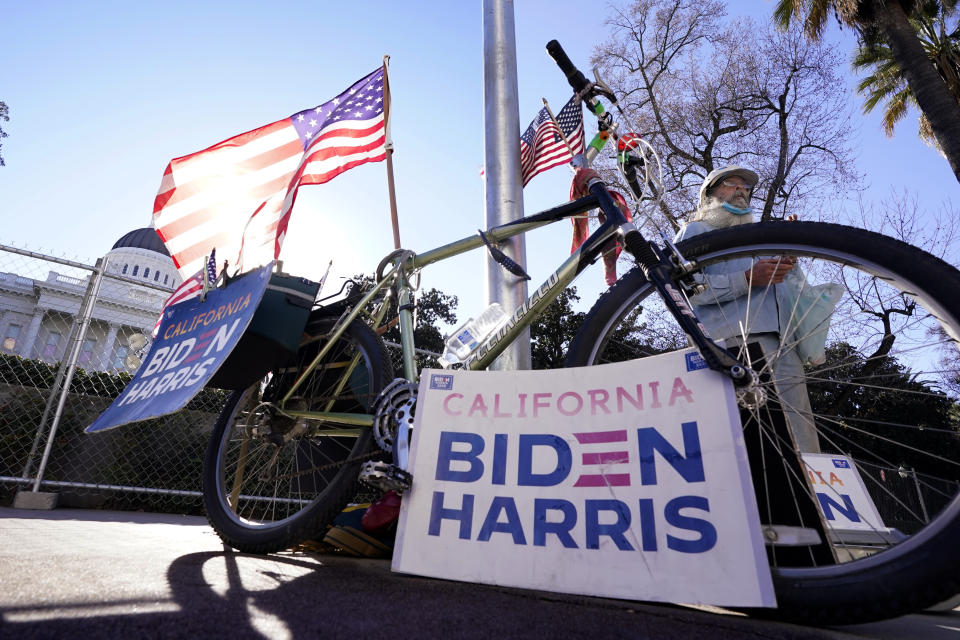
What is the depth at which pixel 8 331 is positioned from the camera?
2867 cm

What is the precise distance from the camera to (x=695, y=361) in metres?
1.34

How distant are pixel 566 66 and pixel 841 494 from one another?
2.15m

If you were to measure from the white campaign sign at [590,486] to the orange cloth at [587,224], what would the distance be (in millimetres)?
596

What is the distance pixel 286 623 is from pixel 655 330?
1.77m

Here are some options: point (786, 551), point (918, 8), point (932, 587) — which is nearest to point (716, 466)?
point (786, 551)

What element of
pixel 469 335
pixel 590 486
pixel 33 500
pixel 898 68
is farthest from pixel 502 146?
pixel 898 68

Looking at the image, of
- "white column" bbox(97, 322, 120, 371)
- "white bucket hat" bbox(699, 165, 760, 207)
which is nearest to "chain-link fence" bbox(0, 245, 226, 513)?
"white column" bbox(97, 322, 120, 371)

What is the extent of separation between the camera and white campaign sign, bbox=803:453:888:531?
2.02 meters

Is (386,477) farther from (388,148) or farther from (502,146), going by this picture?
(502,146)

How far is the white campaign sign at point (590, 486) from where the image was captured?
3.78ft

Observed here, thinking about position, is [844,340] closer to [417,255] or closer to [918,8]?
[417,255]

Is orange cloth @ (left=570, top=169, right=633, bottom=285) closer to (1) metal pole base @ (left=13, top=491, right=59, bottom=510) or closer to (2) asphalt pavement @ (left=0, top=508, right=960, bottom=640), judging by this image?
(2) asphalt pavement @ (left=0, top=508, right=960, bottom=640)

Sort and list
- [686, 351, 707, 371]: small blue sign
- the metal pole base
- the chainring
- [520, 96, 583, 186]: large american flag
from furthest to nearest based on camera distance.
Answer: [520, 96, 583, 186]: large american flag < the metal pole base < the chainring < [686, 351, 707, 371]: small blue sign

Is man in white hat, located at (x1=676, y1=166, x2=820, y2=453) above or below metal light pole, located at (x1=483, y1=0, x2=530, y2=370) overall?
below
